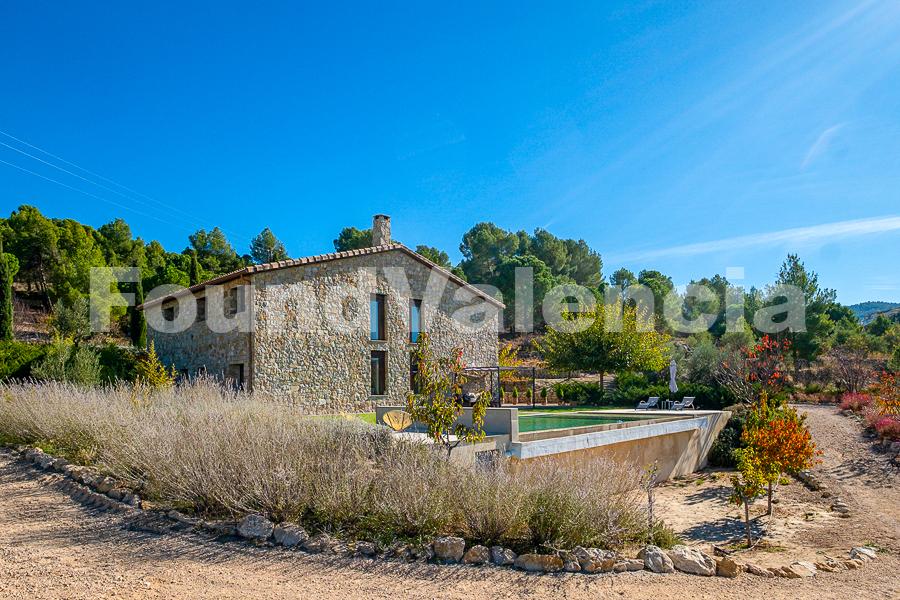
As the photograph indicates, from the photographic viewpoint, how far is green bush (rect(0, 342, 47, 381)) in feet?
57.1

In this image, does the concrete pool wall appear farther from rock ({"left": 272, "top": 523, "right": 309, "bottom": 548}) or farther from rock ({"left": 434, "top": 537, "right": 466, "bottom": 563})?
rock ({"left": 272, "top": 523, "right": 309, "bottom": 548})

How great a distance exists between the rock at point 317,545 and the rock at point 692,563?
10.7 ft

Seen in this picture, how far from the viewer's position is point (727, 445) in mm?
14492

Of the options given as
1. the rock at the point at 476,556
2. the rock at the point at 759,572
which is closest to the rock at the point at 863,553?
the rock at the point at 759,572

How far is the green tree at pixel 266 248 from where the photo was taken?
4494 centimetres

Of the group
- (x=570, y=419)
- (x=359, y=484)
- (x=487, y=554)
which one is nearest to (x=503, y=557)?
(x=487, y=554)

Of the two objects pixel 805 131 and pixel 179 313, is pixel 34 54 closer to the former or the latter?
pixel 179 313

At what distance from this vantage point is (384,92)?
611 inches

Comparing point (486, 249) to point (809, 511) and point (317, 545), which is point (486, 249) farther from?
point (317, 545)

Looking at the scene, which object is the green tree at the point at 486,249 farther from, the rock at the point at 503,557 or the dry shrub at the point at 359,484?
the rock at the point at 503,557

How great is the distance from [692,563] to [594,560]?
106 centimetres

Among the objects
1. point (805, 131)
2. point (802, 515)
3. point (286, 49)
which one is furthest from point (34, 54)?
point (802, 515)

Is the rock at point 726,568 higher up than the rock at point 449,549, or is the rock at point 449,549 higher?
the rock at point 449,549

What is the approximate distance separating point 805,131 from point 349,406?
14.6 metres
